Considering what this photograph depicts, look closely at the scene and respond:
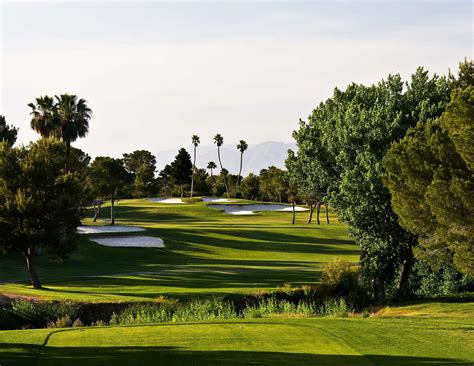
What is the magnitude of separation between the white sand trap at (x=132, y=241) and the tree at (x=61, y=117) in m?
11.5

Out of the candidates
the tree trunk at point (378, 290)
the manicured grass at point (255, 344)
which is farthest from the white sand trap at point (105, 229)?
the manicured grass at point (255, 344)

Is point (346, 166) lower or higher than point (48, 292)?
higher

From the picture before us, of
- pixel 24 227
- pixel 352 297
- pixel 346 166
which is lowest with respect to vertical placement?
pixel 352 297

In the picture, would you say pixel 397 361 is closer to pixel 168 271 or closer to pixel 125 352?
pixel 125 352

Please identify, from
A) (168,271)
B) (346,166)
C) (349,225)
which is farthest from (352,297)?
(168,271)

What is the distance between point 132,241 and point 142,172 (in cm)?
8953

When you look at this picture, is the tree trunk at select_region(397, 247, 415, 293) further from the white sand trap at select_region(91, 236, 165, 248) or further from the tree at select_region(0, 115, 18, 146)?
the tree at select_region(0, 115, 18, 146)

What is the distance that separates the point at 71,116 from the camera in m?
57.8

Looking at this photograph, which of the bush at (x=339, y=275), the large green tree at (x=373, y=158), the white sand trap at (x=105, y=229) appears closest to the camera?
the large green tree at (x=373, y=158)

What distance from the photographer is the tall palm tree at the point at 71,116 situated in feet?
189

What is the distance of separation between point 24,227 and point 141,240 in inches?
1067

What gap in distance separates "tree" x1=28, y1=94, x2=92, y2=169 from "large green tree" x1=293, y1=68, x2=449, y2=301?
26978 millimetres

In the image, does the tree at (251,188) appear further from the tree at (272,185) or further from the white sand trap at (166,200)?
the white sand trap at (166,200)

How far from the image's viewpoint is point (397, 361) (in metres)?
17.8
